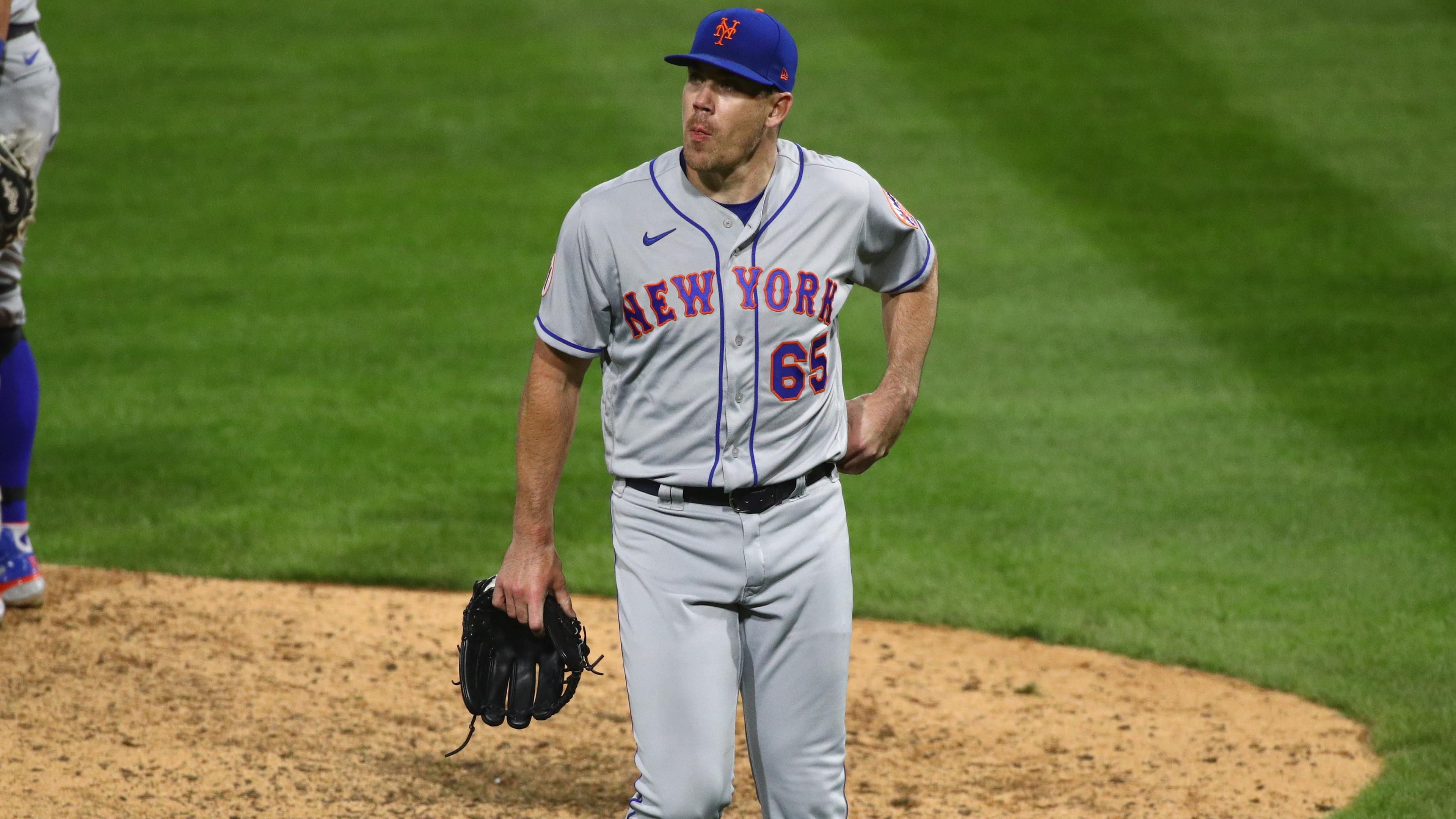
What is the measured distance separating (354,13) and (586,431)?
27.4 ft

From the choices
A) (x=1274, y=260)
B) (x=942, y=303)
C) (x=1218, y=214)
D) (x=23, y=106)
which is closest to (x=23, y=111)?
(x=23, y=106)

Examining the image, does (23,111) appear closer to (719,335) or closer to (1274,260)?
(719,335)

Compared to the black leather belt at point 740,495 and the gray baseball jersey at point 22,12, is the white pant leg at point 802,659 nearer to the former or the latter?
the black leather belt at point 740,495

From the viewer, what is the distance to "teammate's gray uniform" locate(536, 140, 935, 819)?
3.45 metres

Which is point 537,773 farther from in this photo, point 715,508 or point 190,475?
point 190,475

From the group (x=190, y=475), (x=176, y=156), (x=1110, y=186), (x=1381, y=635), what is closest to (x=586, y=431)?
(x=190, y=475)

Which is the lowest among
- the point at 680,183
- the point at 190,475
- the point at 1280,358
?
the point at 190,475

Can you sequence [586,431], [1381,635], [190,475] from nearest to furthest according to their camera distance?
1. [1381,635]
2. [190,475]
3. [586,431]

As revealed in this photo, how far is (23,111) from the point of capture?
545 cm

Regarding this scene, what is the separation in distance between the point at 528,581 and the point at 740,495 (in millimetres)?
487

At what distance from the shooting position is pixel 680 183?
351cm

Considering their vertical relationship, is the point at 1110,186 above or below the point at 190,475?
above

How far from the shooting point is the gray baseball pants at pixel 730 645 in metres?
3.46

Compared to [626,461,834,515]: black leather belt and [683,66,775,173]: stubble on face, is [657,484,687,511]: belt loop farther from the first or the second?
[683,66,775,173]: stubble on face
